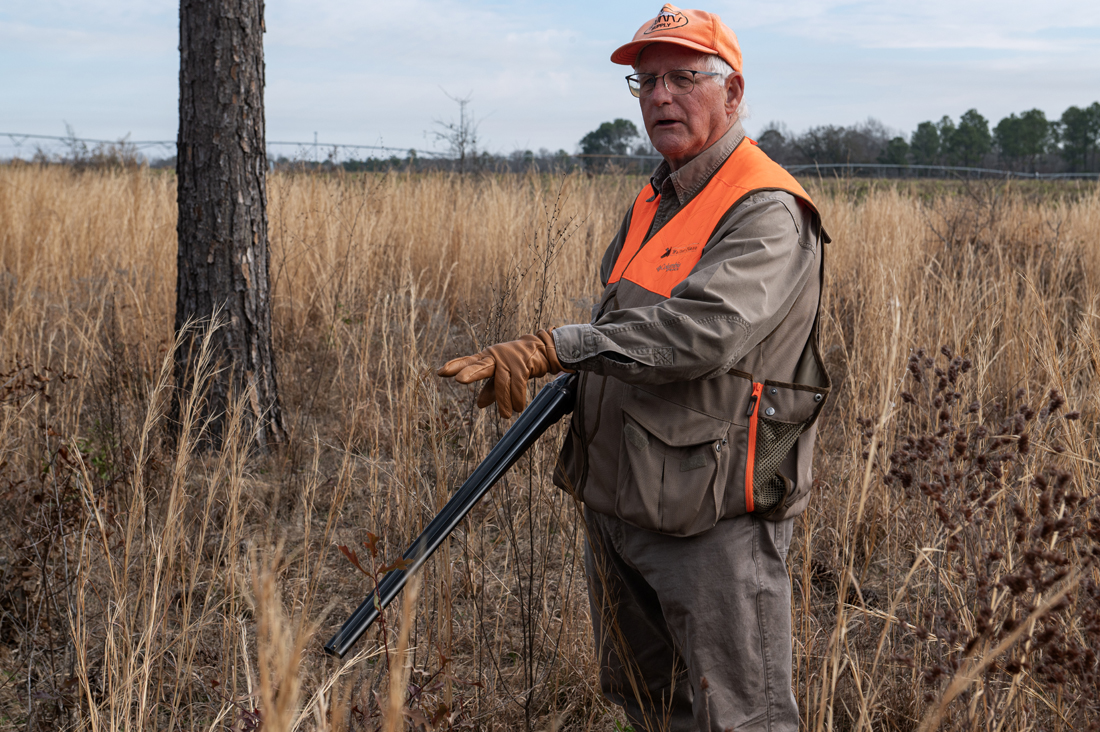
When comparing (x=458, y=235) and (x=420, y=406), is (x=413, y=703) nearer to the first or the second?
(x=420, y=406)

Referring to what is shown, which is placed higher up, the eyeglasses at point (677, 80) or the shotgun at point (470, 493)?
the eyeglasses at point (677, 80)

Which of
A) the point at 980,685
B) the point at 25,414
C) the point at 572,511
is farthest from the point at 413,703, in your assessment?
the point at 25,414

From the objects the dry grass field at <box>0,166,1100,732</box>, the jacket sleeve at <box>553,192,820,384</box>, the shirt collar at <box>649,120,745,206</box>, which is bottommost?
the dry grass field at <box>0,166,1100,732</box>

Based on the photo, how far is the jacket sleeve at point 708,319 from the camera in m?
1.45

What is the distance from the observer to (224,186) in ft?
11.6

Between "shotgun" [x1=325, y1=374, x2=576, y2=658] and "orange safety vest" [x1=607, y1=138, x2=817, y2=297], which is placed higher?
"orange safety vest" [x1=607, y1=138, x2=817, y2=297]


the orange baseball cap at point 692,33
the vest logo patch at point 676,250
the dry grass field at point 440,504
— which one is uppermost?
the orange baseball cap at point 692,33

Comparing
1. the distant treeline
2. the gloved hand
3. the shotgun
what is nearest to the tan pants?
the shotgun

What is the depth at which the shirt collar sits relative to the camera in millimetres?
1803

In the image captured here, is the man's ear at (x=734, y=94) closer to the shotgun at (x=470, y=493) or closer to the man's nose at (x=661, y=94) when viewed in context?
the man's nose at (x=661, y=94)

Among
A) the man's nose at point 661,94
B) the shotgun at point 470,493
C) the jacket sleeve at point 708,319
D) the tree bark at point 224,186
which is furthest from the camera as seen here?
the tree bark at point 224,186

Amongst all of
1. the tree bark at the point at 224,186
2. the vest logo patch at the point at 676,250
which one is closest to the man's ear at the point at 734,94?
the vest logo patch at the point at 676,250

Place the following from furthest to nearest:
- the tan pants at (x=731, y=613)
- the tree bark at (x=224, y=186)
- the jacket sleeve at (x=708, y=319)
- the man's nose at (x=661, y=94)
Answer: the tree bark at (x=224, y=186), the man's nose at (x=661, y=94), the tan pants at (x=731, y=613), the jacket sleeve at (x=708, y=319)

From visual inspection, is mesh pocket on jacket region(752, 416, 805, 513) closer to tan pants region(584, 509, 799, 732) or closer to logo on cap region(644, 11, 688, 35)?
tan pants region(584, 509, 799, 732)
